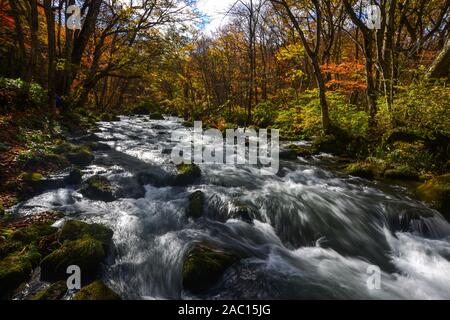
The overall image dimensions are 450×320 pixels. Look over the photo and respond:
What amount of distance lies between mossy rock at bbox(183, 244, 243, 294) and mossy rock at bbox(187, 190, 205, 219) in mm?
1645

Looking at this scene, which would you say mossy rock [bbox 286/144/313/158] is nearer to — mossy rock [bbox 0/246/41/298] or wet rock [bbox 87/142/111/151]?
wet rock [bbox 87/142/111/151]

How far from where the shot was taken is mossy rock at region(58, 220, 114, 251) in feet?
15.9

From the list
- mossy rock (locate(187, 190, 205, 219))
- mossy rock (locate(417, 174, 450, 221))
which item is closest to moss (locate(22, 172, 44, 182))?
mossy rock (locate(187, 190, 205, 219))

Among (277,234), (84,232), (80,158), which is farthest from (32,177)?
(277,234)

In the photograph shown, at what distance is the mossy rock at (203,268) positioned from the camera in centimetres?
439

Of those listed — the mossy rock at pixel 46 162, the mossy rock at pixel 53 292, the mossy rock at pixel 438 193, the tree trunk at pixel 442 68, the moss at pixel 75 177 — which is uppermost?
the tree trunk at pixel 442 68

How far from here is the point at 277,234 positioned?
6.18 m

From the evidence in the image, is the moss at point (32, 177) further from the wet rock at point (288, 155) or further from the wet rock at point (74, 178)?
the wet rock at point (288, 155)

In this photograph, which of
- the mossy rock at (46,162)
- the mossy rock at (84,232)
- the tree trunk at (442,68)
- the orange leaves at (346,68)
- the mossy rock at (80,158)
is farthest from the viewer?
the orange leaves at (346,68)

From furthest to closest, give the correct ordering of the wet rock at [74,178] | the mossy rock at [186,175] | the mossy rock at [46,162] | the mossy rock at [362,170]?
the mossy rock at [362,170] < the mossy rock at [186,175] < the mossy rock at [46,162] < the wet rock at [74,178]

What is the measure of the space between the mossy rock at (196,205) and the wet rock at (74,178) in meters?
2.73

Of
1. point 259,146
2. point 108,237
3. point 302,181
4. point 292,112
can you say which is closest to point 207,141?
point 259,146

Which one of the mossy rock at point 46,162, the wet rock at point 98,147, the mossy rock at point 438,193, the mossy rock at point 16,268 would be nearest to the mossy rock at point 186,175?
the mossy rock at point 46,162

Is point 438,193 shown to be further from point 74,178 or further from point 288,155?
point 74,178
